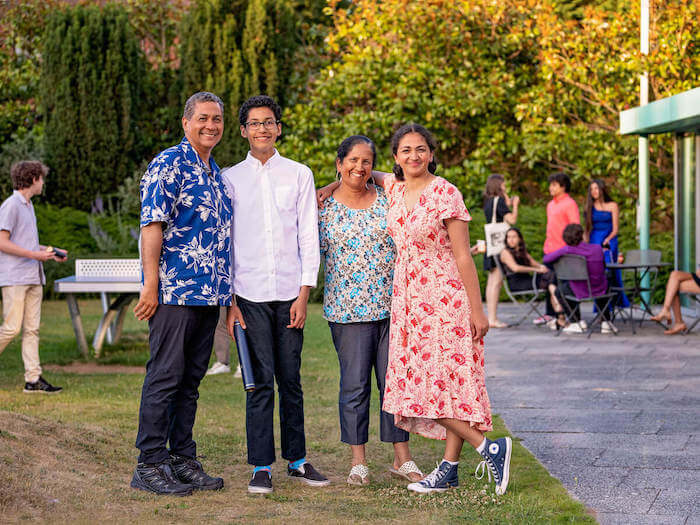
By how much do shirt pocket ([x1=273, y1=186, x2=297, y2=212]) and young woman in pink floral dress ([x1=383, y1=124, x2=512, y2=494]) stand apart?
1.67 feet

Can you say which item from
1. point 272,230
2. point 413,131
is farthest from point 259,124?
point 413,131

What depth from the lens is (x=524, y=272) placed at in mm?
11328

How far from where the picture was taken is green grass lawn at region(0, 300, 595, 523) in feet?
13.9

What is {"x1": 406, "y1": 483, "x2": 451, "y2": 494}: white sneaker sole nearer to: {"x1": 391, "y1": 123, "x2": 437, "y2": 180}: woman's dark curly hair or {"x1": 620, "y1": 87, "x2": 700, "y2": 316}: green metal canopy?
{"x1": 391, "y1": 123, "x2": 437, "y2": 180}: woman's dark curly hair

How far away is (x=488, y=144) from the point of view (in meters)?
16.3

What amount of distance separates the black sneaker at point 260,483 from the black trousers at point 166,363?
44 centimetres

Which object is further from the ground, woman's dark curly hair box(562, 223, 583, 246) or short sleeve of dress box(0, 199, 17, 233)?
short sleeve of dress box(0, 199, 17, 233)

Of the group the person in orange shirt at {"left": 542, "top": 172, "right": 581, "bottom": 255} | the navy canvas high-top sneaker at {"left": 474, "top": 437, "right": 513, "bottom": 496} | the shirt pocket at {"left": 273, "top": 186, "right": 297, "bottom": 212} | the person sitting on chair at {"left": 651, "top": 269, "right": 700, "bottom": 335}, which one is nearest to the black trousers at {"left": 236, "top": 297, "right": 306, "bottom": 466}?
the shirt pocket at {"left": 273, "top": 186, "right": 297, "bottom": 212}

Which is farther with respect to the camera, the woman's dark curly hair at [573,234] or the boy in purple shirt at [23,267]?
the woman's dark curly hair at [573,234]

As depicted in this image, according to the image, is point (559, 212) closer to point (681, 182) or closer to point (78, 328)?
point (681, 182)

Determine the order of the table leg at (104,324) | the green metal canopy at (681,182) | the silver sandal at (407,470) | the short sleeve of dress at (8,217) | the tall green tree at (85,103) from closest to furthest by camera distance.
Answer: the silver sandal at (407,470) < the short sleeve of dress at (8,217) < the table leg at (104,324) < the green metal canopy at (681,182) < the tall green tree at (85,103)

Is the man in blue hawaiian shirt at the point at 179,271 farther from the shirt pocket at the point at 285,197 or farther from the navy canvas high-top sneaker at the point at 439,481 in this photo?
the navy canvas high-top sneaker at the point at 439,481

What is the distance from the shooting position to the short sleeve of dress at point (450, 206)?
4418mm

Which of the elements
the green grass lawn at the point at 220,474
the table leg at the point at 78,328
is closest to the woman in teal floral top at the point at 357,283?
the green grass lawn at the point at 220,474
